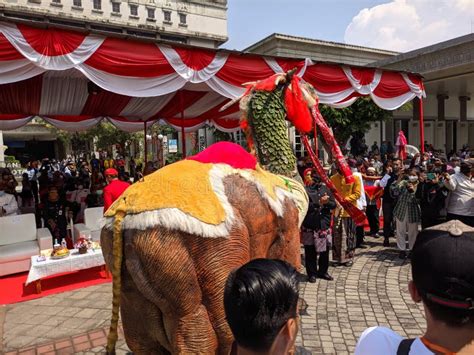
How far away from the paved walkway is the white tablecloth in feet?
A: 1.07

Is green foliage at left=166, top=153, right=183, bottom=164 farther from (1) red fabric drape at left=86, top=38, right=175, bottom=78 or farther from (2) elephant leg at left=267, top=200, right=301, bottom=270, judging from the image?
(2) elephant leg at left=267, top=200, right=301, bottom=270

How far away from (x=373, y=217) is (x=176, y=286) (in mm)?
6194

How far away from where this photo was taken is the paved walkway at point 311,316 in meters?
3.26

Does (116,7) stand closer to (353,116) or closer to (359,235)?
(353,116)

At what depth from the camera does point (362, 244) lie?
6.42 metres

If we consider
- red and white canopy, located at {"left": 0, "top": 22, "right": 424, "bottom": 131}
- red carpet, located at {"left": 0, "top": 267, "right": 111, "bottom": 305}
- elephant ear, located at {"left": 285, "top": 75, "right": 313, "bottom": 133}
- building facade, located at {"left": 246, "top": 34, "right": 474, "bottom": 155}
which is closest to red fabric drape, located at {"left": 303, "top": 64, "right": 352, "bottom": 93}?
red and white canopy, located at {"left": 0, "top": 22, "right": 424, "bottom": 131}

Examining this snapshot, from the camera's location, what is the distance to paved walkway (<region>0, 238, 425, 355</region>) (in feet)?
10.7

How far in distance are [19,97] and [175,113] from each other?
3934 mm

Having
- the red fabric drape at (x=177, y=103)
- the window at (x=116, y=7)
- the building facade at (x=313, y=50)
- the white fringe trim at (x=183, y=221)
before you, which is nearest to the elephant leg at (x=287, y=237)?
the white fringe trim at (x=183, y=221)

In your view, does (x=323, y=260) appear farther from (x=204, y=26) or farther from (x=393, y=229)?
(x=204, y=26)

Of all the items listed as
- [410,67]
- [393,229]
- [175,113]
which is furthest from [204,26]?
[393,229]

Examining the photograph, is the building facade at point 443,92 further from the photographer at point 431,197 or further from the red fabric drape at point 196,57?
the red fabric drape at point 196,57

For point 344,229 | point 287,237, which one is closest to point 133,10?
point 344,229

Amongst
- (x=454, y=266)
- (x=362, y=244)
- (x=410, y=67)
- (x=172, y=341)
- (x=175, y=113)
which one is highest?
(x=410, y=67)
